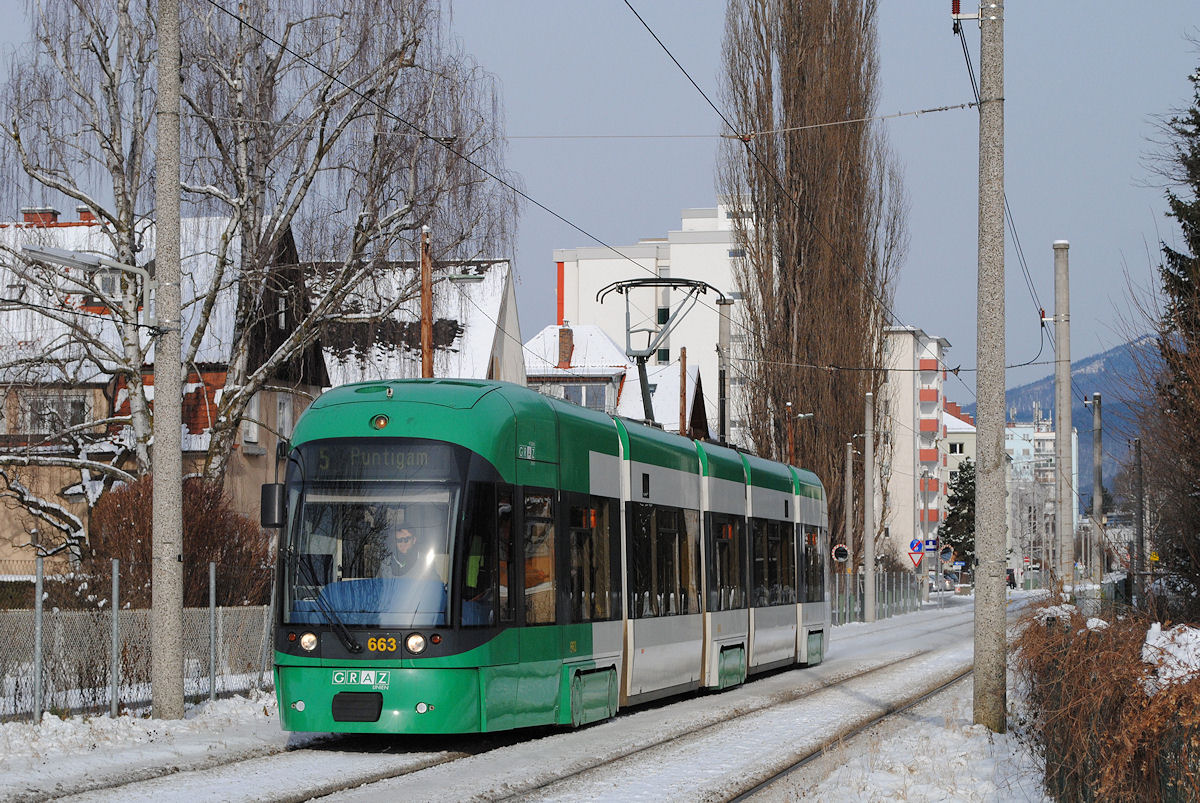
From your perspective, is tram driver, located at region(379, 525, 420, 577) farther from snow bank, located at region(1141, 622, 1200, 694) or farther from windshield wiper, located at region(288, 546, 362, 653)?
snow bank, located at region(1141, 622, 1200, 694)

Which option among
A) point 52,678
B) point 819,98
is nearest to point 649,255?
point 819,98

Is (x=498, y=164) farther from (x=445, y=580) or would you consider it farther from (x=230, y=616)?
(x=445, y=580)

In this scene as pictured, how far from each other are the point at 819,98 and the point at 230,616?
33972mm

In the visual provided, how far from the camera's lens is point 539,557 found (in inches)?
543

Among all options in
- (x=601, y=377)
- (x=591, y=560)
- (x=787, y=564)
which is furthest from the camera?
(x=601, y=377)

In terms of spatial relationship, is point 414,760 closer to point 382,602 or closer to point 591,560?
point 382,602

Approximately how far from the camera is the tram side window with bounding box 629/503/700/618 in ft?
53.4

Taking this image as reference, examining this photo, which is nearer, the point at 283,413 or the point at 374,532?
the point at 374,532

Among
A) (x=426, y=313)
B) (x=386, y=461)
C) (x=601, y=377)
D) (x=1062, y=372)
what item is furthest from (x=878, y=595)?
(x=386, y=461)

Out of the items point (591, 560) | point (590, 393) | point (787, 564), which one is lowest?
point (787, 564)

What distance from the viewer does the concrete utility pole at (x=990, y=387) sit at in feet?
43.8

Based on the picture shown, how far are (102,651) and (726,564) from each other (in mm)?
7522

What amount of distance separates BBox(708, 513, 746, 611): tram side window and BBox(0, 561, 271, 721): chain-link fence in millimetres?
5488

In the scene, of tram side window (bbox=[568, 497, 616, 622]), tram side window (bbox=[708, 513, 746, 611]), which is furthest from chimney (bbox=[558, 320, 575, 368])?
tram side window (bbox=[568, 497, 616, 622])
